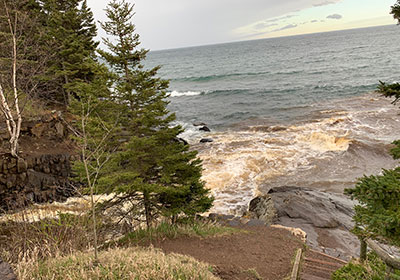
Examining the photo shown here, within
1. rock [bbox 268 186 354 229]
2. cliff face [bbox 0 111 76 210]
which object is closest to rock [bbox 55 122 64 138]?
cliff face [bbox 0 111 76 210]

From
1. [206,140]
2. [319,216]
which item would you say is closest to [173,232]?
[319,216]

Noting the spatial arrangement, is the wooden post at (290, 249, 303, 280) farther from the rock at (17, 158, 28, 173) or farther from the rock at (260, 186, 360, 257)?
the rock at (17, 158, 28, 173)

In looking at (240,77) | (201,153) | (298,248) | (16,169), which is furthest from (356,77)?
(16,169)

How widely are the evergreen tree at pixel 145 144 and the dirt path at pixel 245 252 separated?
4.14 feet

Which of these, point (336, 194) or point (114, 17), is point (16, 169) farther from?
point (336, 194)

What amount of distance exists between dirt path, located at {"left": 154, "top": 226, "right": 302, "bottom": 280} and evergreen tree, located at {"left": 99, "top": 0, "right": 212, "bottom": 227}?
49.7 inches

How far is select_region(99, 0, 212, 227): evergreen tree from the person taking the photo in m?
8.76

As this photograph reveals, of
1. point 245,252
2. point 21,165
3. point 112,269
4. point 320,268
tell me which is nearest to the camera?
point 112,269

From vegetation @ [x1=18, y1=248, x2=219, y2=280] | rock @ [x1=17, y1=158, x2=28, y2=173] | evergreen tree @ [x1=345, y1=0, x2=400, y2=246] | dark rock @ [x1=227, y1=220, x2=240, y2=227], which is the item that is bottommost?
dark rock @ [x1=227, y1=220, x2=240, y2=227]

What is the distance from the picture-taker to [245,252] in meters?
7.95

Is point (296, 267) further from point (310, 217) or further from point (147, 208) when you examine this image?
point (310, 217)

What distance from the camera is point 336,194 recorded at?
47.0 ft

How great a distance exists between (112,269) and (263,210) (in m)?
9.26

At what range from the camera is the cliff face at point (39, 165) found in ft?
41.9
